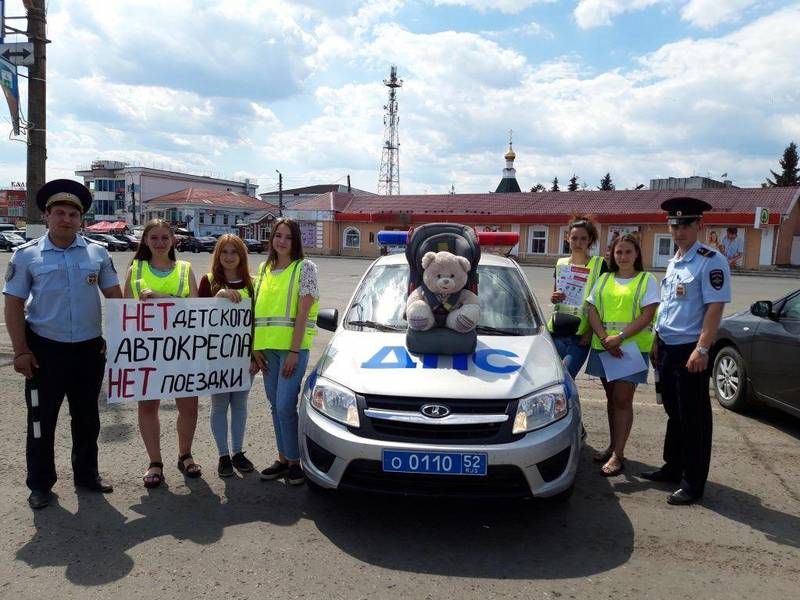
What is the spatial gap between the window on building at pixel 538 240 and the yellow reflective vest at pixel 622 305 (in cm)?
3878

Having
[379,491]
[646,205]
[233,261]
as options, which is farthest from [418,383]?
[646,205]

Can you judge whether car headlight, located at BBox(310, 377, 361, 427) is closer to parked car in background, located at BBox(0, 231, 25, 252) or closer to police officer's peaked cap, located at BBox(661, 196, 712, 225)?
police officer's peaked cap, located at BBox(661, 196, 712, 225)

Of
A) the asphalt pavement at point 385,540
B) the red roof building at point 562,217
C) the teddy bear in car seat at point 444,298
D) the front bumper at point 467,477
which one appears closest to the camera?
the asphalt pavement at point 385,540

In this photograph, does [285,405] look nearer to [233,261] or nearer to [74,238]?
[233,261]

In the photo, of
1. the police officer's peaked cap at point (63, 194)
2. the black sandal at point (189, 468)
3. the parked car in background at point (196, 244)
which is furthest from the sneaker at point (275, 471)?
the parked car in background at point (196, 244)

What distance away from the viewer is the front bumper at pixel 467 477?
3289 millimetres

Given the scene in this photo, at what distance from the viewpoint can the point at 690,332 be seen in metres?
4.12

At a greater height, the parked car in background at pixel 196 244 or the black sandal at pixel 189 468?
the parked car in background at pixel 196 244

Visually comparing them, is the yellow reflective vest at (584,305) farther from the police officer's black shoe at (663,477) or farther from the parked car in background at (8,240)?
the parked car in background at (8,240)

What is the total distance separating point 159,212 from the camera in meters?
66.1

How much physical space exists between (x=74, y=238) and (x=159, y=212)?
67.3m

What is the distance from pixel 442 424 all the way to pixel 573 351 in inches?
79.7

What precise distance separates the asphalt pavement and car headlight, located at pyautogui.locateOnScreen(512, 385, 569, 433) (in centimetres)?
59

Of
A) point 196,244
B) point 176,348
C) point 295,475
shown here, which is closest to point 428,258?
point 295,475
